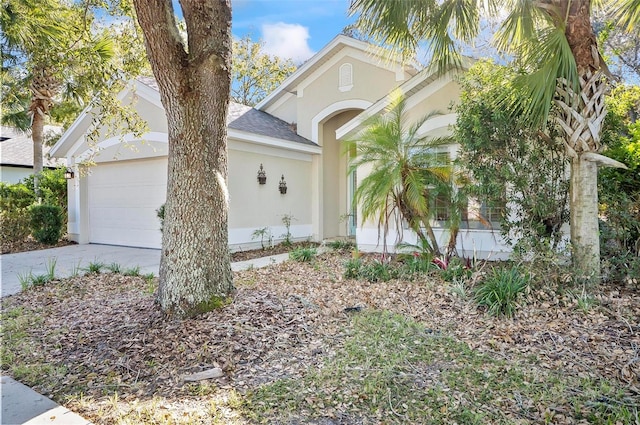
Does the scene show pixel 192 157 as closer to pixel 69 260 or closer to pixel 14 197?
pixel 69 260

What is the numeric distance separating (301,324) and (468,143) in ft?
13.1

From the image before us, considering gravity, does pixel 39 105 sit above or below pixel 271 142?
above

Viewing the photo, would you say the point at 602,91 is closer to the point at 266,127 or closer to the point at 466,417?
the point at 466,417

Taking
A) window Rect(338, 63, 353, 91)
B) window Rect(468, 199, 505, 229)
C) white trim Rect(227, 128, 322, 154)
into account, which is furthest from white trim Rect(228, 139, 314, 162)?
window Rect(468, 199, 505, 229)

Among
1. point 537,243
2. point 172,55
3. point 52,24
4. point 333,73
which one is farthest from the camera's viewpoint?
point 333,73

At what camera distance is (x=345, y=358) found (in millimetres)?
3811

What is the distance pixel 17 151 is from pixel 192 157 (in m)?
23.6

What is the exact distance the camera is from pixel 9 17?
722 centimetres

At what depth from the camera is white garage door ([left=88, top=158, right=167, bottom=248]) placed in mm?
11375

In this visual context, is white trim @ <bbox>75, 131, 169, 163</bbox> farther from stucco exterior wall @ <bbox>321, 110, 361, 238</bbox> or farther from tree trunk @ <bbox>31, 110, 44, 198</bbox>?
stucco exterior wall @ <bbox>321, 110, 361, 238</bbox>

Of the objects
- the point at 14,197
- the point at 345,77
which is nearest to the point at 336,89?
the point at 345,77

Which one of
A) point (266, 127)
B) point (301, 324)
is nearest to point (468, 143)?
point (301, 324)

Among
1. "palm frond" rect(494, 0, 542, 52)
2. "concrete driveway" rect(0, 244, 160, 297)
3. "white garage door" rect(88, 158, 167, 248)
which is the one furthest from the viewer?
"white garage door" rect(88, 158, 167, 248)

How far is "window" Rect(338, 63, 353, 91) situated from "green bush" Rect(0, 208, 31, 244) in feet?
36.8
